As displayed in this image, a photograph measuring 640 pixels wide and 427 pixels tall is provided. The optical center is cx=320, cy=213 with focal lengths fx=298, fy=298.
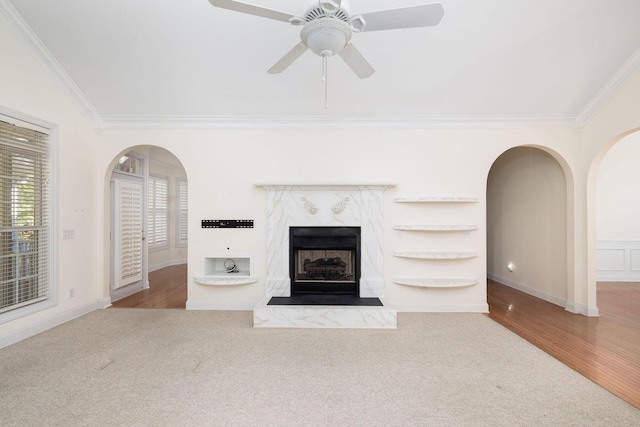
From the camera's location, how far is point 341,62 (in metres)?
3.31

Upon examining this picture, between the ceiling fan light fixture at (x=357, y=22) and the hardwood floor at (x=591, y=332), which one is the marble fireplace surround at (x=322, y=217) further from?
the ceiling fan light fixture at (x=357, y=22)

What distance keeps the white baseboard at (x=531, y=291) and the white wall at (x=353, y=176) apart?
1223 mm

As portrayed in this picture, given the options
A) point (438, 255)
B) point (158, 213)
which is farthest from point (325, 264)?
point (158, 213)

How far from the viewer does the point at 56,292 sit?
11.7 ft

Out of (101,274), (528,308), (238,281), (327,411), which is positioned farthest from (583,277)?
(101,274)

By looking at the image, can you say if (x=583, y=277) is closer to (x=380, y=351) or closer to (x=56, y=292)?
(x=380, y=351)

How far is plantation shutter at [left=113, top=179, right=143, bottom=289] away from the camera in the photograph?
4641 mm

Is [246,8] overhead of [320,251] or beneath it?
overhead

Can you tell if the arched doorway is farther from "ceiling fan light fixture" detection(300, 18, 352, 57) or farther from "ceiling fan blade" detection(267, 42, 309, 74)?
"ceiling fan light fixture" detection(300, 18, 352, 57)

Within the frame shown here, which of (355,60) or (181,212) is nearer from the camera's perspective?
(355,60)

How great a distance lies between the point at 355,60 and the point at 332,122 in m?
2.01

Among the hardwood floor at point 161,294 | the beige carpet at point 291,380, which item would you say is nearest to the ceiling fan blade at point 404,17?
the beige carpet at point 291,380

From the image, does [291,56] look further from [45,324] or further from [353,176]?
[45,324]

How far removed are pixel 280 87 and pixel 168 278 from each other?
4.61 meters
